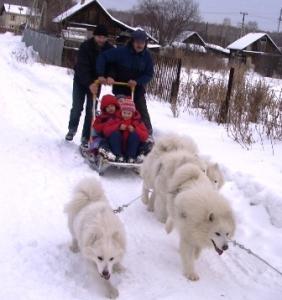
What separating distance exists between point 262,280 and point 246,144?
4555 mm

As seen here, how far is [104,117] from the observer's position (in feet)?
24.2

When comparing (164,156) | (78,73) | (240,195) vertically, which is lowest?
(240,195)

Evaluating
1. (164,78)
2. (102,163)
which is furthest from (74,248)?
(164,78)

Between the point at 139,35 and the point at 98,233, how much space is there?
4094 mm

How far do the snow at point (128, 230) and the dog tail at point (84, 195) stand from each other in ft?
1.43

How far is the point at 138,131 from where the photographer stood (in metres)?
7.18

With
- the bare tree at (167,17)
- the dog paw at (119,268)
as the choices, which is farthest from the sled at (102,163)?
the bare tree at (167,17)

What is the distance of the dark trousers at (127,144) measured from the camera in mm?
7105

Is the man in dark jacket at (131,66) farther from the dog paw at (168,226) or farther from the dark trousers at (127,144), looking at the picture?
the dog paw at (168,226)

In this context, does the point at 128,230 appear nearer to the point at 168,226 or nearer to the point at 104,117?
the point at 168,226

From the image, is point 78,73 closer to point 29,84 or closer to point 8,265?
point 8,265

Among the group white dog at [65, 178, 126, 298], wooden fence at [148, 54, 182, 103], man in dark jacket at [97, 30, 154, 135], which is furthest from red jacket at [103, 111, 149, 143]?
wooden fence at [148, 54, 182, 103]

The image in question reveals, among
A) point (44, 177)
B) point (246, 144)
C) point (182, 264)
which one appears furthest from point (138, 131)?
point (182, 264)

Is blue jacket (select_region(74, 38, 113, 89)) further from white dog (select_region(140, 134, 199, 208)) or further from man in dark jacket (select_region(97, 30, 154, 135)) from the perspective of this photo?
white dog (select_region(140, 134, 199, 208))
